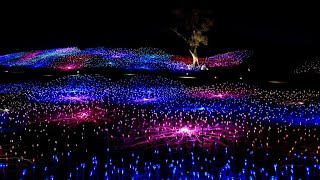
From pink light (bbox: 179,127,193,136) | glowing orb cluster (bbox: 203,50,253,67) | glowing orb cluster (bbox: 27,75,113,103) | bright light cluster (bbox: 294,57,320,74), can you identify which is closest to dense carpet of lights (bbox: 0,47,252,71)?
glowing orb cluster (bbox: 203,50,253,67)

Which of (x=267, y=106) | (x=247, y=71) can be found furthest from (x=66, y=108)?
(x=247, y=71)

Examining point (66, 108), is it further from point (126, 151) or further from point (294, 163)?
point (294, 163)

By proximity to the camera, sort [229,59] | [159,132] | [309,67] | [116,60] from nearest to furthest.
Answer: [159,132], [309,67], [229,59], [116,60]

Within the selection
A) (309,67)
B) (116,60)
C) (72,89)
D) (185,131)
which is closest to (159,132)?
(185,131)

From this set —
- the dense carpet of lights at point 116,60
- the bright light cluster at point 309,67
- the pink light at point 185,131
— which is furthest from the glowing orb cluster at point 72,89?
the bright light cluster at point 309,67

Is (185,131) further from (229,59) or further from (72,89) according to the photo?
(229,59)
